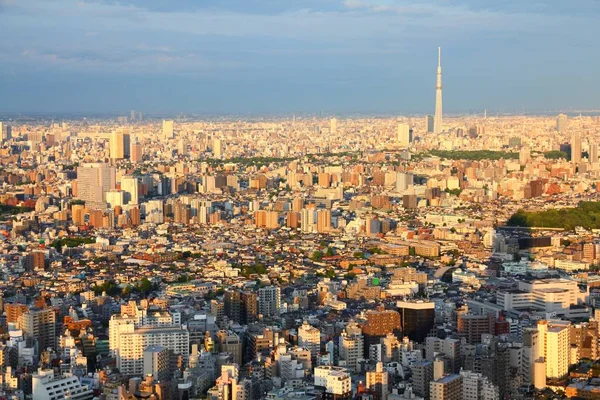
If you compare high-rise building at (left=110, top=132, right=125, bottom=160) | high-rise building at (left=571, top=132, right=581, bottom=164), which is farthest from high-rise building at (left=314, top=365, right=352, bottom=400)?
high-rise building at (left=110, top=132, right=125, bottom=160)

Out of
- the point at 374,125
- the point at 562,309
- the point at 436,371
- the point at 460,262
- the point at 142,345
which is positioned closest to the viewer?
the point at 436,371

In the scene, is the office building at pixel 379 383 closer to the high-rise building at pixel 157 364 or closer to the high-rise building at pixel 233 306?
the high-rise building at pixel 157 364

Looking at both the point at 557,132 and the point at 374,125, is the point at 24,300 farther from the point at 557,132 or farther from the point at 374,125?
the point at 374,125

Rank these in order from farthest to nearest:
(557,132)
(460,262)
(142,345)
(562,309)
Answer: (557,132) < (460,262) < (562,309) < (142,345)

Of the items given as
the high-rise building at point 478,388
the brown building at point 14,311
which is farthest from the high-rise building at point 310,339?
the brown building at point 14,311

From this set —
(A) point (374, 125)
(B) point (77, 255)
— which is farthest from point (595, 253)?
(A) point (374, 125)

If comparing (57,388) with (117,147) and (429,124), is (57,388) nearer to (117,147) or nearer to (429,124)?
(117,147)

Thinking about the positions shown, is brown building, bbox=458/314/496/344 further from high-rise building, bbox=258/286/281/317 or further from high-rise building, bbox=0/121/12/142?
high-rise building, bbox=0/121/12/142
